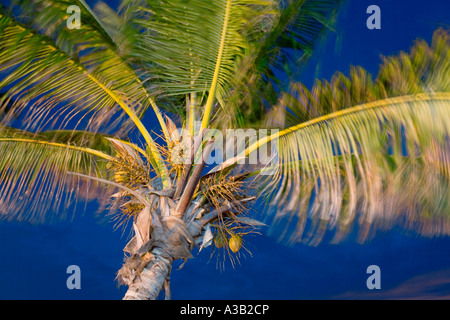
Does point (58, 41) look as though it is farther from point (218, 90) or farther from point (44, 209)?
point (44, 209)

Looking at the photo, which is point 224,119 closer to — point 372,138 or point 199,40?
point 199,40

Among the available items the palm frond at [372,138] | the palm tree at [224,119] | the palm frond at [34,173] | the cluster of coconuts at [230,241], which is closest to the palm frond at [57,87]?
the palm tree at [224,119]

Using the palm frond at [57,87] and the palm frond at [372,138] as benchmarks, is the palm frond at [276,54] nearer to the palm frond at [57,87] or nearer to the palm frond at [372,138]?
the palm frond at [372,138]

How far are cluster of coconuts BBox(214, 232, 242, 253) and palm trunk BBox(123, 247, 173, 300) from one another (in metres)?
0.78

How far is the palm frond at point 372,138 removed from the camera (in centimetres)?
311

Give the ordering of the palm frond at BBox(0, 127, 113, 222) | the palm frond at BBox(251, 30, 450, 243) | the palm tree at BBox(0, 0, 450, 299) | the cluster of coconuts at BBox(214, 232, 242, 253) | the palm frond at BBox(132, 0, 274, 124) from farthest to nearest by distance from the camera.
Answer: the palm frond at BBox(0, 127, 113, 222) → the cluster of coconuts at BBox(214, 232, 242, 253) → the palm frond at BBox(132, 0, 274, 124) → the palm tree at BBox(0, 0, 450, 299) → the palm frond at BBox(251, 30, 450, 243)

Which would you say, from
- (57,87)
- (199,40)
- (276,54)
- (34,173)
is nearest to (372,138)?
(276,54)

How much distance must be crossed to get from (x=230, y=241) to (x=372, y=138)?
6.41ft

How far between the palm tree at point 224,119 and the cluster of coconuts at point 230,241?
0.05 feet

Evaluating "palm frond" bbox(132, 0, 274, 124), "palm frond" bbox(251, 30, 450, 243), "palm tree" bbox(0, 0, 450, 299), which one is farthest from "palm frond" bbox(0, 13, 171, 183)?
"palm frond" bbox(251, 30, 450, 243)

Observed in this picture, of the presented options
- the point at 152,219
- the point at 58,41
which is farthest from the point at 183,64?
the point at 152,219

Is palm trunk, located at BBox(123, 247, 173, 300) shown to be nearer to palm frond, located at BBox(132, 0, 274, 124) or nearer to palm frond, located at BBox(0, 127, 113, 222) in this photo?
palm frond, located at BBox(132, 0, 274, 124)

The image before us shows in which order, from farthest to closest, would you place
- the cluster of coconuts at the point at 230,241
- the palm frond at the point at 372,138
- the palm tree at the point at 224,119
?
the cluster of coconuts at the point at 230,241
the palm tree at the point at 224,119
the palm frond at the point at 372,138

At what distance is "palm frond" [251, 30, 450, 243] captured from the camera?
3.11 metres
